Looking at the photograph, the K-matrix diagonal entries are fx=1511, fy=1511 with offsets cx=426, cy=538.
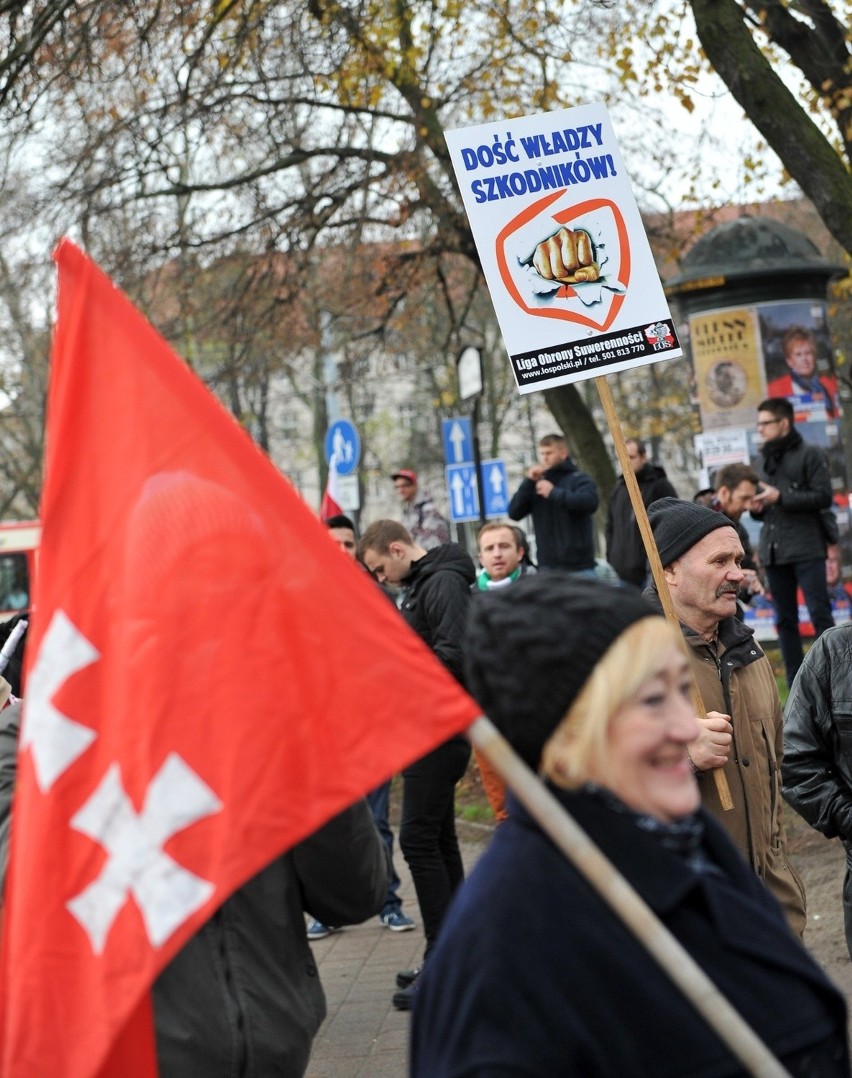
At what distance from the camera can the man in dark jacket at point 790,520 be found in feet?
33.4

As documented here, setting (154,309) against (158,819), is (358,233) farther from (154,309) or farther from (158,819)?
(158,819)

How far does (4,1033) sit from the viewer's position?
85.7 inches

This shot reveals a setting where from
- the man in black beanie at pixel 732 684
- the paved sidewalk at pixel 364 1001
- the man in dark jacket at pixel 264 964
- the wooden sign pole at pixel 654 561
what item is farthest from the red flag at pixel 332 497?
the man in dark jacket at pixel 264 964

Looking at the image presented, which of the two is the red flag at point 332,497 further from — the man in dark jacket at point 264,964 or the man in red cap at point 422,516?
the man in dark jacket at point 264,964

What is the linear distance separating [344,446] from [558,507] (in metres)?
4.94

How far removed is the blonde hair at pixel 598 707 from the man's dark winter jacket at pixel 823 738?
2015 mm

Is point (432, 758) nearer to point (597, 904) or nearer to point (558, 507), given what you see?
point (597, 904)

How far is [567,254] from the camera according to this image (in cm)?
464

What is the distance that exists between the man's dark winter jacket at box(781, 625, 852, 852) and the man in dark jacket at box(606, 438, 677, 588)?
6493 millimetres

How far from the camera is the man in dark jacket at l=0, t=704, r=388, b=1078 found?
9.52 ft

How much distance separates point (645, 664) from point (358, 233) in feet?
46.2

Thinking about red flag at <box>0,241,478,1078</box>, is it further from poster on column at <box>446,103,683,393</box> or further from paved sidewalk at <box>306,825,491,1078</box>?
paved sidewalk at <box>306,825,491,1078</box>

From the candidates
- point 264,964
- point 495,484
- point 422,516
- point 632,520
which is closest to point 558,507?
point 632,520

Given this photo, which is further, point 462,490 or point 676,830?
→ point 462,490
